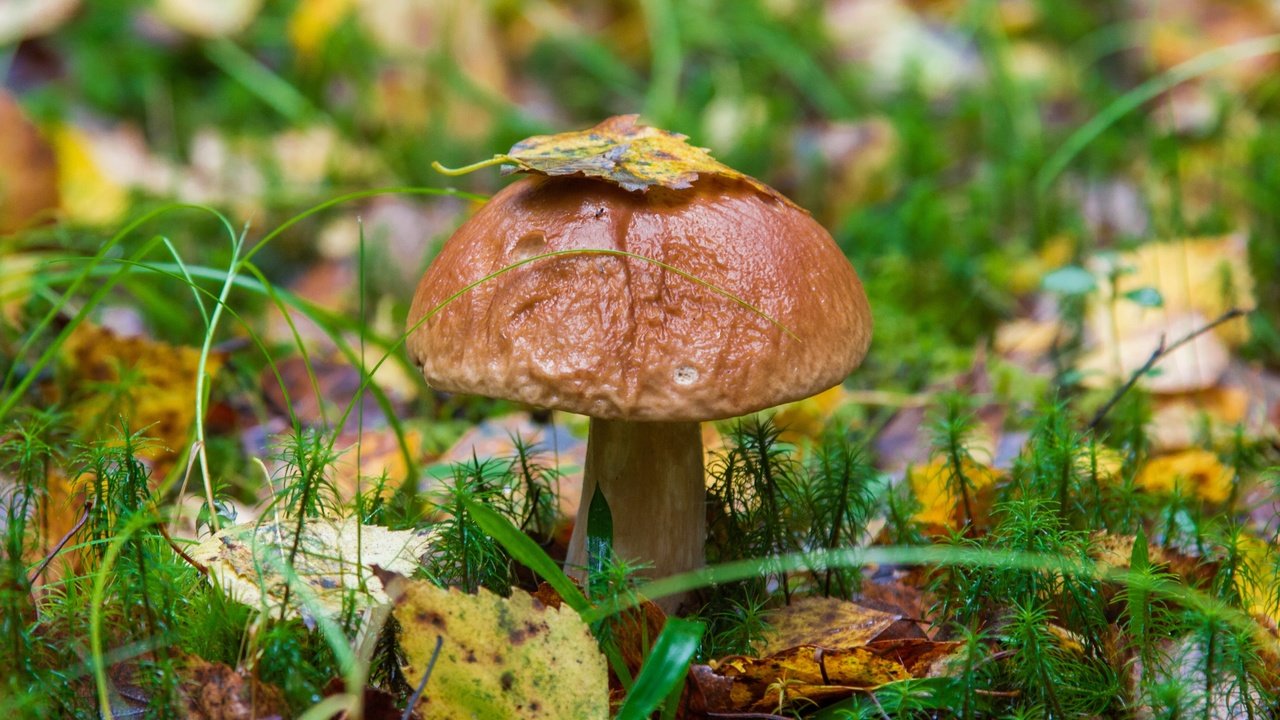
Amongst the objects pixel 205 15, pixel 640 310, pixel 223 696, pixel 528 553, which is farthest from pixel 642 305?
pixel 205 15

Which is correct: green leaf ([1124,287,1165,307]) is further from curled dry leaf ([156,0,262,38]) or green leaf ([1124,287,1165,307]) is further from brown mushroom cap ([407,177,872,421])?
curled dry leaf ([156,0,262,38])

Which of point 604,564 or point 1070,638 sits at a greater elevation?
point 604,564

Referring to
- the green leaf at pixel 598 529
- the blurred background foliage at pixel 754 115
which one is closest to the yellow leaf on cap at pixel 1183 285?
the blurred background foliage at pixel 754 115

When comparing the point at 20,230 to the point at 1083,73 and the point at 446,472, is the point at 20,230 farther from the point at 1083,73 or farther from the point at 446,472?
the point at 1083,73

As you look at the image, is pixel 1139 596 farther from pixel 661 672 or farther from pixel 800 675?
pixel 661 672

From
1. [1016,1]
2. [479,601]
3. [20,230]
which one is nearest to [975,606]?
[479,601]

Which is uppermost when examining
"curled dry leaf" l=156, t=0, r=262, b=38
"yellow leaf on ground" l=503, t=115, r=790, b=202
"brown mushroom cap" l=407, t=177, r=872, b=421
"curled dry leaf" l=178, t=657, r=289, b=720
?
"curled dry leaf" l=156, t=0, r=262, b=38

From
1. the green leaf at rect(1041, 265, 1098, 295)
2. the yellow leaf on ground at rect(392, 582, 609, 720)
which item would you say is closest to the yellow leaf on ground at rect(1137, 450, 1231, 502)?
the green leaf at rect(1041, 265, 1098, 295)
